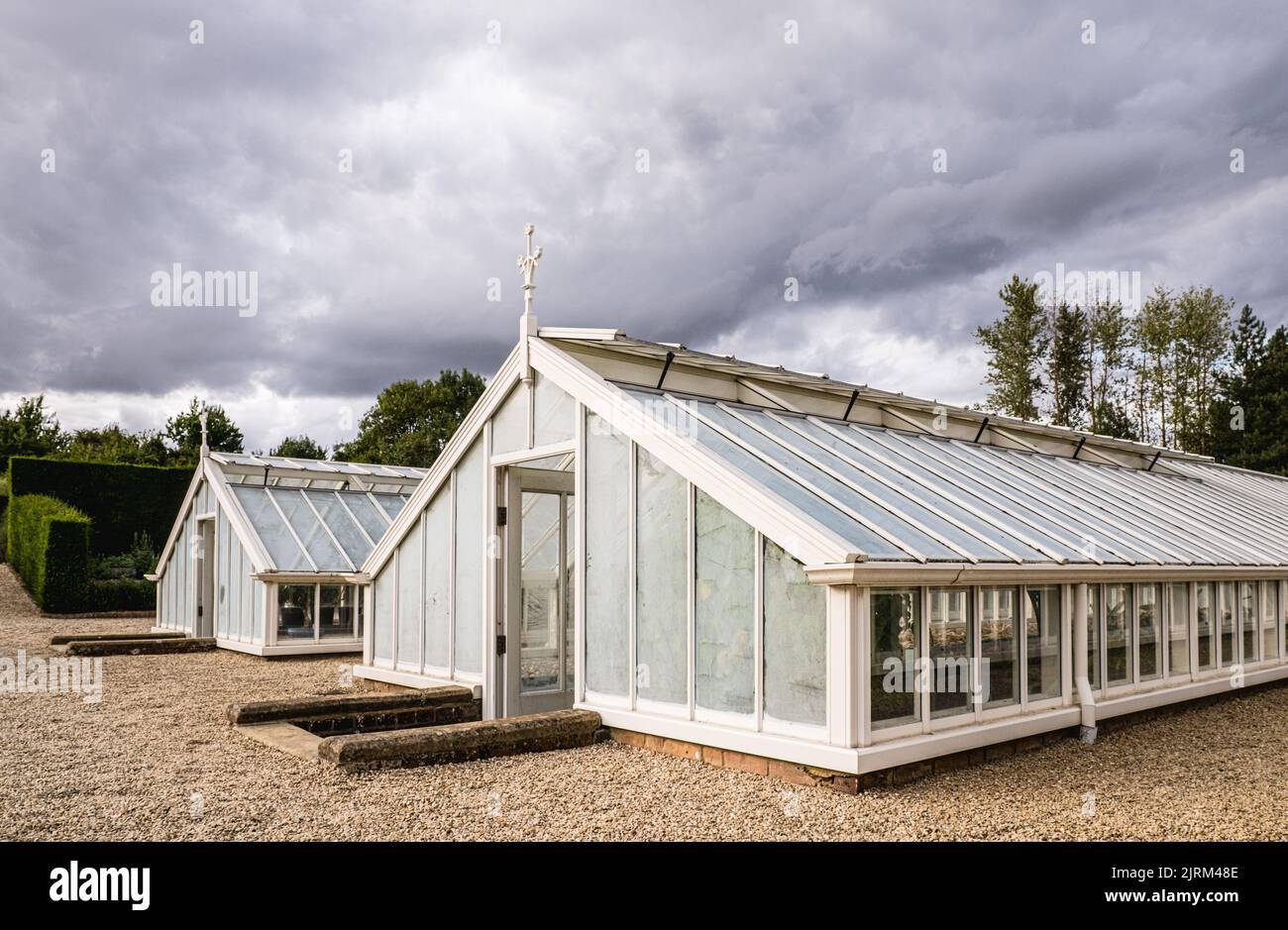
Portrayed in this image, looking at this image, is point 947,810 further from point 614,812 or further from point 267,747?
point 267,747

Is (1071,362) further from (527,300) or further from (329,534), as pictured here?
(527,300)

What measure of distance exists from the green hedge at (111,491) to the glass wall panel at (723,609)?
79.3 feet

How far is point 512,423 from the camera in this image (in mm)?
9484

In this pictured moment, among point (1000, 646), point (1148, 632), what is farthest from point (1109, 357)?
point (1000, 646)

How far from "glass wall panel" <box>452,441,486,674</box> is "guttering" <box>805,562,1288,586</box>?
4.59 metres

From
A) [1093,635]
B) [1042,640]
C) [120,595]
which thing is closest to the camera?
[1042,640]

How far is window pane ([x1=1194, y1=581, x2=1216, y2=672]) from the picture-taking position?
1043 centimetres

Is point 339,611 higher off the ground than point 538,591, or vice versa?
point 538,591

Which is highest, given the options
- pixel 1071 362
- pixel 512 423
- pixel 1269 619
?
pixel 1071 362

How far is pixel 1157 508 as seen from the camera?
12430mm

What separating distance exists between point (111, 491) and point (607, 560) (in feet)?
79.5

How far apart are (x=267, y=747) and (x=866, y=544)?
520 centimetres

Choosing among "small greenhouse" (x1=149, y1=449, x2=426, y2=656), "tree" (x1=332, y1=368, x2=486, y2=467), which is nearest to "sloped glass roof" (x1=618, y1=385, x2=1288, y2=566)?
"small greenhouse" (x1=149, y1=449, x2=426, y2=656)

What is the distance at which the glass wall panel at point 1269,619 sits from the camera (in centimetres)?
1171
